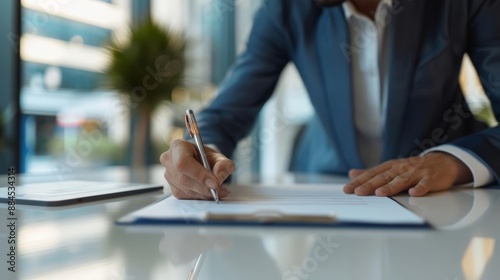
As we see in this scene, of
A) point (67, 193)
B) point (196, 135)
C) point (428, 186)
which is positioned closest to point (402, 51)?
point (428, 186)

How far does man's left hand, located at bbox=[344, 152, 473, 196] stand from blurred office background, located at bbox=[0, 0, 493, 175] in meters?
1.18

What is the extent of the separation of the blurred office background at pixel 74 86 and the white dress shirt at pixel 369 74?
714mm

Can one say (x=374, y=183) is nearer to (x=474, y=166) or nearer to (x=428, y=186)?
(x=428, y=186)

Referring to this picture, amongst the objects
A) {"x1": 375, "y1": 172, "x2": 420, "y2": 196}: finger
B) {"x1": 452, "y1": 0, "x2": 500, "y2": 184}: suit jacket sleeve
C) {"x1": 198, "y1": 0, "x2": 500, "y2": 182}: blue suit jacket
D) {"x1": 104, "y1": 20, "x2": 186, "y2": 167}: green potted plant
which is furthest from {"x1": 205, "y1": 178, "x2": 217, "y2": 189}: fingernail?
{"x1": 104, "y1": 20, "x2": 186, "y2": 167}: green potted plant

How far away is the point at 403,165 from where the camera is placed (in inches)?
33.0

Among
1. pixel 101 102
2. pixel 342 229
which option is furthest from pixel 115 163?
pixel 342 229

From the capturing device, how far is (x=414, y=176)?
82cm

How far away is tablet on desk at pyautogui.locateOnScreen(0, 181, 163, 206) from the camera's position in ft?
2.39

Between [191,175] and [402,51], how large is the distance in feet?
2.46

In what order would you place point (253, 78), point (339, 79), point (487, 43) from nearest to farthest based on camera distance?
1. point (487, 43)
2. point (339, 79)
3. point (253, 78)

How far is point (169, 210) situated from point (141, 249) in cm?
17

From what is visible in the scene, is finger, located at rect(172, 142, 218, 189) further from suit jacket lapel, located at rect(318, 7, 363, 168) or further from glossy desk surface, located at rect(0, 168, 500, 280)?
suit jacket lapel, located at rect(318, 7, 363, 168)

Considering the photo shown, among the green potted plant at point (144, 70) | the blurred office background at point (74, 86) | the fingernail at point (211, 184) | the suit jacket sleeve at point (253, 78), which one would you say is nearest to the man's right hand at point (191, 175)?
the fingernail at point (211, 184)

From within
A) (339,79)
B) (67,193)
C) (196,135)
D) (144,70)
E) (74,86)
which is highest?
(144,70)
